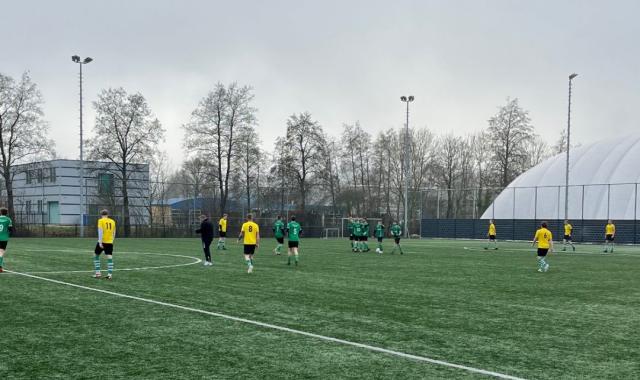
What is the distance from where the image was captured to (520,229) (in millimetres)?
63781

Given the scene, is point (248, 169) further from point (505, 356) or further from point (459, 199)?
point (505, 356)

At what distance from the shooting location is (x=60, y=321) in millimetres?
10656

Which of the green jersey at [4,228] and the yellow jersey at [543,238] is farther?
the yellow jersey at [543,238]

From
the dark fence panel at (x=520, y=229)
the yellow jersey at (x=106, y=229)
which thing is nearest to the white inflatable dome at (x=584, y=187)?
the dark fence panel at (x=520, y=229)

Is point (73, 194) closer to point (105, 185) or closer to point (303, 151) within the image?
point (105, 185)

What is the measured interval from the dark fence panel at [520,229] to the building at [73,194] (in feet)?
108

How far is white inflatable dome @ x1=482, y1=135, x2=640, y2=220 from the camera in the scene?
5891 centimetres

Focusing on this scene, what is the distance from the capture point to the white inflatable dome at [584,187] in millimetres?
58906

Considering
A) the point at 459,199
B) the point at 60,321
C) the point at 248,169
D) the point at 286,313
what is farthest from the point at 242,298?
the point at 459,199

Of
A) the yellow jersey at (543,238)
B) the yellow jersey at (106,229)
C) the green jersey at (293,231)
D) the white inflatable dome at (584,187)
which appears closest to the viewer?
the yellow jersey at (106,229)

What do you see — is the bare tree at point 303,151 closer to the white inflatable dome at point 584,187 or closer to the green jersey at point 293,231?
the white inflatable dome at point 584,187

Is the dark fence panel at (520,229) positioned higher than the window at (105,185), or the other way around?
the window at (105,185)

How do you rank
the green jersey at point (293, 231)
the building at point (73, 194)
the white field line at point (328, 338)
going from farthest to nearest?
1. the building at point (73, 194)
2. the green jersey at point (293, 231)
3. the white field line at point (328, 338)

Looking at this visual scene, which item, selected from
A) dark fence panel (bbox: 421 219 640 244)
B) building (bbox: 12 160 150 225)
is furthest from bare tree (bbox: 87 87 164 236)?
dark fence panel (bbox: 421 219 640 244)
